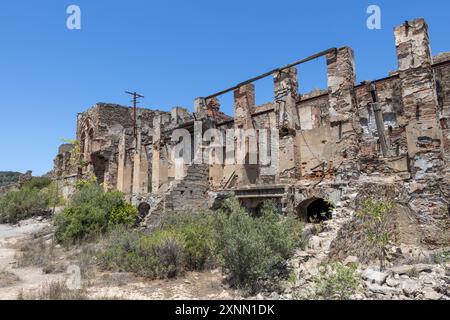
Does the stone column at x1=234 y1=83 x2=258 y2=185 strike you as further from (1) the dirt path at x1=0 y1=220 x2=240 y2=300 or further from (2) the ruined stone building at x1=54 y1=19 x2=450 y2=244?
(1) the dirt path at x1=0 y1=220 x2=240 y2=300

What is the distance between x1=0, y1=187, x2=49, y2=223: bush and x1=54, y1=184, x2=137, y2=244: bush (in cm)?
739

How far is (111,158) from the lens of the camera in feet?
80.3

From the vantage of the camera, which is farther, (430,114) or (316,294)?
(430,114)

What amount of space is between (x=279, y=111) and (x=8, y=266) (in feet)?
38.8

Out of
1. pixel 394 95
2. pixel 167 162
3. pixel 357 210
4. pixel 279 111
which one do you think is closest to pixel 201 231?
pixel 357 210

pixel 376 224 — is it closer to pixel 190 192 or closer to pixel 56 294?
pixel 56 294

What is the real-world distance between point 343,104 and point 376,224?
5.94 meters

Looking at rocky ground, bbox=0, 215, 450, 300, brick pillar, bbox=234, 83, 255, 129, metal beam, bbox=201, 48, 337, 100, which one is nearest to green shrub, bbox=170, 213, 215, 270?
rocky ground, bbox=0, 215, 450, 300

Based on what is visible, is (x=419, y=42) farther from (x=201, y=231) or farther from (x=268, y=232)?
(x=201, y=231)

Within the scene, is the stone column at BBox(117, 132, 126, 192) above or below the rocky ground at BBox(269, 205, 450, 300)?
above

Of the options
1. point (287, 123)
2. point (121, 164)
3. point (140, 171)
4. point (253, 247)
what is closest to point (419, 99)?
point (287, 123)

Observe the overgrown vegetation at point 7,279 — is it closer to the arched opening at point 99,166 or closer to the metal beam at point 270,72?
the metal beam at point 270,72

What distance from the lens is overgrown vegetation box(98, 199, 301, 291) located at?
7.18m

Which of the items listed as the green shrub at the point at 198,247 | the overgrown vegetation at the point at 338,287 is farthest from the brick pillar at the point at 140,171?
the overgrown vegetation at the point at 338,287
